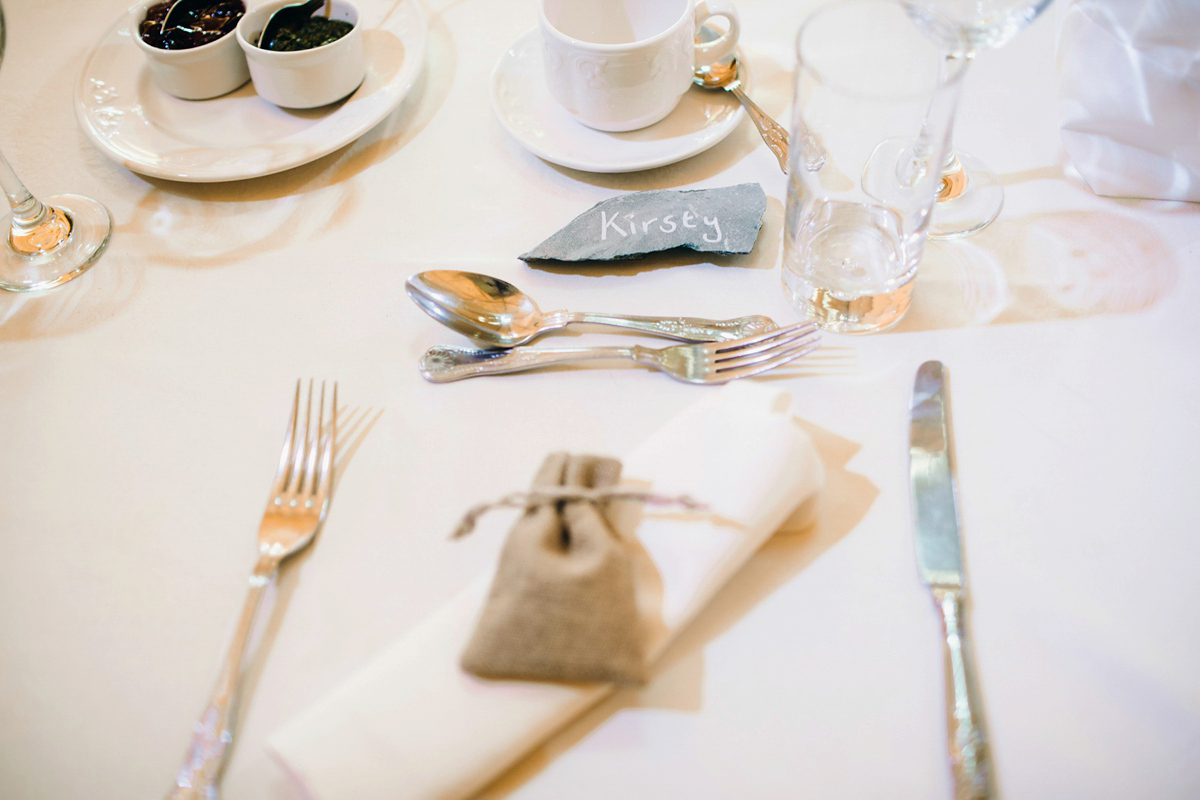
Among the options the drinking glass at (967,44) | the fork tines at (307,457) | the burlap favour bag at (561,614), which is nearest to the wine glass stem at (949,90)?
the drinking glass at (967,44)

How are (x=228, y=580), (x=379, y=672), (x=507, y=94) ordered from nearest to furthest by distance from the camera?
(x=379, y=672)
(x=228, y=580)
(x=507, y=94)

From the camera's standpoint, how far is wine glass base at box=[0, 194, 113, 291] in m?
0.75

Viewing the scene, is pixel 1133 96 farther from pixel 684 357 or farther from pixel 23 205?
pixel 23 205

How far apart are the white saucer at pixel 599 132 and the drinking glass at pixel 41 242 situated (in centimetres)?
43

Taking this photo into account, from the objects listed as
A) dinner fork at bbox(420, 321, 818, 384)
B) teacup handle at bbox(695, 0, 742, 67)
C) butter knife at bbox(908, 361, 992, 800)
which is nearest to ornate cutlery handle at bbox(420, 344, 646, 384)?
dinner fork at bbox(420, 321, 818, 384)

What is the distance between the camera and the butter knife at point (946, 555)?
1.43 ft

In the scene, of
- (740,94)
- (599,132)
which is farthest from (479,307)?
(740,94)

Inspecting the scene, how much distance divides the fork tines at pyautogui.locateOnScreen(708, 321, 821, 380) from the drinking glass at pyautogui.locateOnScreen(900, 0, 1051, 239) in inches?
7.0

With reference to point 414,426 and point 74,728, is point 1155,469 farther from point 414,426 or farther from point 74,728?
point 74,728

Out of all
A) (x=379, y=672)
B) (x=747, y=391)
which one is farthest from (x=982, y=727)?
(x=379, y=672)

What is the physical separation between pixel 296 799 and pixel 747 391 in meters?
0.37

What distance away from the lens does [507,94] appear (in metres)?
0.83

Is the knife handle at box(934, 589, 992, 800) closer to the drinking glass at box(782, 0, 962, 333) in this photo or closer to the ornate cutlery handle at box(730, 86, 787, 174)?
the drinking glass at box(782, 0, 962, 333)

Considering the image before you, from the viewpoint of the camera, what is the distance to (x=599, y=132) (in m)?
0.80
